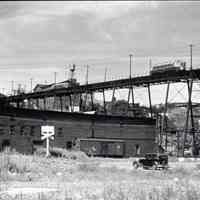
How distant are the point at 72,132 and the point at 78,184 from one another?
4522 cm

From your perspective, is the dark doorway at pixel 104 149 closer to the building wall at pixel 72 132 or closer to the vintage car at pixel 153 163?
the building wall at pixel 72 132

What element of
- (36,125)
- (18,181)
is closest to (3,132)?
(36,125)

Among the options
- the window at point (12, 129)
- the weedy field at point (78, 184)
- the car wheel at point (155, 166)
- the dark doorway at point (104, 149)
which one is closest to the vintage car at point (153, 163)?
the car wheel at point (155, 166)

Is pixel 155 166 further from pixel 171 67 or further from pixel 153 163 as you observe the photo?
pixel 171 67

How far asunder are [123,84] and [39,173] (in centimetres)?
5036

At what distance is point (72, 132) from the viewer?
62531mm

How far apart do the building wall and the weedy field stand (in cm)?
3045

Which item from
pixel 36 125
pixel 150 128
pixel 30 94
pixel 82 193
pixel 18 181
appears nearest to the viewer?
pixel 82 193

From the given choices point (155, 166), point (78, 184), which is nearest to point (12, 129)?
point (155, 166)

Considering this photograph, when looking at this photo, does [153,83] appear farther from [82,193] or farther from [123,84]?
[82,193]

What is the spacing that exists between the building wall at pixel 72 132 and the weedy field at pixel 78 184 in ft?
99.9

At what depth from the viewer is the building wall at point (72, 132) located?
56062 millimetres

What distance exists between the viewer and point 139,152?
67125mm

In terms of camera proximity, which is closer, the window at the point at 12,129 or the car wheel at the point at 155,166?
the car wheel at the point at 155,166
